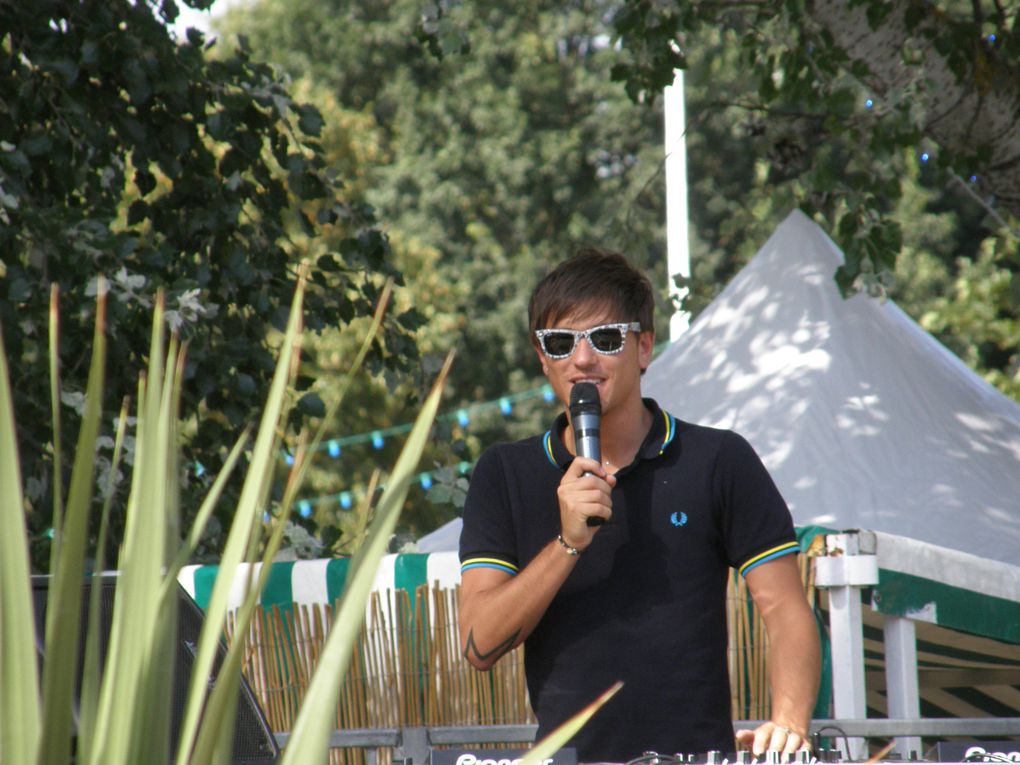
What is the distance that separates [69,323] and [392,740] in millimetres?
2525

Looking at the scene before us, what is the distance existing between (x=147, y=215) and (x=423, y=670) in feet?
8.83

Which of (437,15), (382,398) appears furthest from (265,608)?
(382,398)

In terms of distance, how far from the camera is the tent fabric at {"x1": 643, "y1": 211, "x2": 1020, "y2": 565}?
475 centimetres

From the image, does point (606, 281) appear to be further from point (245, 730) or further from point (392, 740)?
point (392, 740)

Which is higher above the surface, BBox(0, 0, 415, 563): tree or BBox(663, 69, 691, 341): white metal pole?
BBox(663, 69, 691, 341): white metal pole

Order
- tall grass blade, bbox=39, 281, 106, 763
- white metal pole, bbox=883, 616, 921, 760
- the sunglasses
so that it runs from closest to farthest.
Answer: tall grass blade, bbox=39, 281, 106, 763, the sunglasses, white metal pole, bbox=883, 616, 921, 760

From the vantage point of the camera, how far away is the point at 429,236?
24266mm

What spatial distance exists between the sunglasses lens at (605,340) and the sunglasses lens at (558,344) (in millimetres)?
40

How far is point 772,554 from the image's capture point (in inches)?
89.0

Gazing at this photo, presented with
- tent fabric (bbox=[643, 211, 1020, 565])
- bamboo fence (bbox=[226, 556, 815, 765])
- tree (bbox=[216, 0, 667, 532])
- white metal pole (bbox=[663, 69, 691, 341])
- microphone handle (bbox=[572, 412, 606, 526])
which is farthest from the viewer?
tree (bbox=[216, 0, 667, 532])

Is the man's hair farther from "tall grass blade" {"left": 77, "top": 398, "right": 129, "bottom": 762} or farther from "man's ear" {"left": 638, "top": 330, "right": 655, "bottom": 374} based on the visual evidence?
"tall grass blade" {"left": 77, "top": 398, "right": 129, "bottom": 762}

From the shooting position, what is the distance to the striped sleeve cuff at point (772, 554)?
2.26 meters

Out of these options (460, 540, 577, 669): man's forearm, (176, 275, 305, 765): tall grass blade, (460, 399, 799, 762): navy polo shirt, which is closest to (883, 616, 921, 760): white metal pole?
(460, 399, 799, 762): navy polo shirt

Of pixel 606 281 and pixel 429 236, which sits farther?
pixel 429 236
